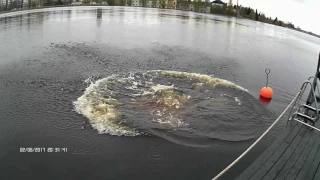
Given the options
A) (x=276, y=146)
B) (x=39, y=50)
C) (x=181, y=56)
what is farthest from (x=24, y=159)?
(x=181, y=56)

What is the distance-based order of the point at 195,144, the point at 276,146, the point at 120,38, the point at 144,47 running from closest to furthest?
the point at 276,146
the point at 195,144
the point at 144,47
the point at 120,38

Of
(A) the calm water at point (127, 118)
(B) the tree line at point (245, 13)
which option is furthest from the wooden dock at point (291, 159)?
(B) the tree line at point (245, 13)

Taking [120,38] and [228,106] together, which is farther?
[120,38]

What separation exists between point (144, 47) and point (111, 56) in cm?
586

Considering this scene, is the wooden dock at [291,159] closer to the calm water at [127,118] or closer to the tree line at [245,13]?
the calm water at [127,118]

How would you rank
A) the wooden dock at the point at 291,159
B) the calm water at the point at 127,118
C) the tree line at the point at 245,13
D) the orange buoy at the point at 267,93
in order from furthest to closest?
the tree line at the point at 245,13 → the orange buoy at the point at 267,93 → the calm water at the point at 127,118 → the wooden dock at the point at 291,159

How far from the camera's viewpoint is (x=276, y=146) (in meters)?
8.42

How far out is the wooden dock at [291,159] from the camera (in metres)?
6.89

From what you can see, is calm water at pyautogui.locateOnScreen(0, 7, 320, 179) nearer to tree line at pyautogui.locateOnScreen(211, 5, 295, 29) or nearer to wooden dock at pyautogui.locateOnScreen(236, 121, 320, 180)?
wooden dock at pyautogui.locateOnScreen(236, 121, 320, 180)

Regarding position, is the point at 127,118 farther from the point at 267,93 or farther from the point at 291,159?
the point at 267,93

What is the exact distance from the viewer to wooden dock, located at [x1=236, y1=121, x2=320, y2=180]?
6891mm

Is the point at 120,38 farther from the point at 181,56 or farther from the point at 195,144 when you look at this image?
the point at 195,144

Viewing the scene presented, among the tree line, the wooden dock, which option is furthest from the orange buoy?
the tree line

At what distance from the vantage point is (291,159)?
7.60m
